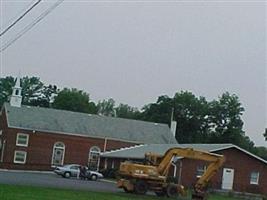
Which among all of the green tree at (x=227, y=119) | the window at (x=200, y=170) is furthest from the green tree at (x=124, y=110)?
the window at (x=200, y=170)

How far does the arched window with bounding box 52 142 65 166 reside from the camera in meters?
75.2

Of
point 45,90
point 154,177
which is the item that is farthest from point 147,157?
point 45,90

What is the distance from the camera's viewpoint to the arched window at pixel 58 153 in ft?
247

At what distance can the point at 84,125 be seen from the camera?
79.2 metres

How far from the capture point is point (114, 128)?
266 feet

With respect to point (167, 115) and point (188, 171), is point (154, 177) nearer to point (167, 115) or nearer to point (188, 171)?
point (188, 171)

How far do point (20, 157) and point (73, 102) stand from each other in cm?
4221

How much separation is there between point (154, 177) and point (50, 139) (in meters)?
40.3

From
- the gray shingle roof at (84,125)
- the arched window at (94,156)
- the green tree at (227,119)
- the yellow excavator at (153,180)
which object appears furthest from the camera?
the green tree at (227,119)

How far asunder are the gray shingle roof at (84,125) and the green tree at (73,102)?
32.7 meters

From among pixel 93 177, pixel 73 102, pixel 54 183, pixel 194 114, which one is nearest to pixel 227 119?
pixel 194 114

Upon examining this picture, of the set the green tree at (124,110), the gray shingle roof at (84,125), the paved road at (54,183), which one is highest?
the green tree at (124,110)

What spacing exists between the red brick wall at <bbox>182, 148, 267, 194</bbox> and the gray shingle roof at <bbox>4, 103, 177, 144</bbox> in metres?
23.6

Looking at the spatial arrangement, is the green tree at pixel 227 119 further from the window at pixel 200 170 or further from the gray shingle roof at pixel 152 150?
the window at pixel 200 170
